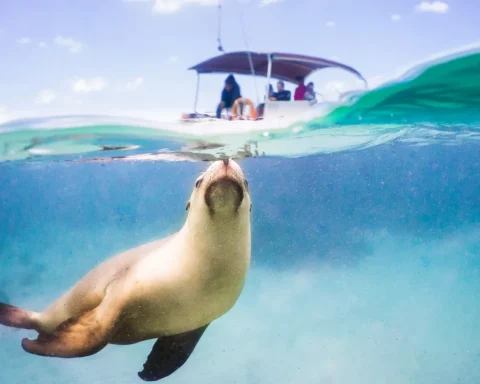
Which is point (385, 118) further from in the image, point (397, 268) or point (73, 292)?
point (397, 268)

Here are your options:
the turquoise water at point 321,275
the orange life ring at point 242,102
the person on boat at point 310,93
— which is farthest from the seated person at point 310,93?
the orange life ring at point 242,102

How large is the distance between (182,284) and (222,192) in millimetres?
1160

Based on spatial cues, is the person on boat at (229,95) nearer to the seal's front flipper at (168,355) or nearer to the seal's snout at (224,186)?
the seal's snout at (224,186)

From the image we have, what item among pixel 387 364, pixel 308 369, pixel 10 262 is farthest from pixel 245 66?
pixel 10 262

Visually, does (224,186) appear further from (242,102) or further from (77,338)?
(242,102)

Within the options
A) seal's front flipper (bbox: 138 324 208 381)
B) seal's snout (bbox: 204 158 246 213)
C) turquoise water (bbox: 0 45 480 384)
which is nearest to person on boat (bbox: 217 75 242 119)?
turquoise water (bbox: 0 45 480 384)

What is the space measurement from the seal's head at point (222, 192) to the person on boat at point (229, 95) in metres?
3.25

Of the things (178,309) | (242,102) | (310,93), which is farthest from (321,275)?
(178,309)

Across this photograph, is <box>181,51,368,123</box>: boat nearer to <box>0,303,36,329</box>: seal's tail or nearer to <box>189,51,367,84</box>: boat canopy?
<box>189,51,367,84</box>: boat canopy

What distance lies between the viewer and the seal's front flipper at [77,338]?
13.9ft

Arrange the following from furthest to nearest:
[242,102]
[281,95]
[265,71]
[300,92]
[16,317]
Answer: [265,71]
[300,92]
[281,95]
[242,102]
[16,317]

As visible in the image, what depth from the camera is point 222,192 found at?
3.99 metres

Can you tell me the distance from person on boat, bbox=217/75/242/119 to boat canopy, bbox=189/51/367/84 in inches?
27.0

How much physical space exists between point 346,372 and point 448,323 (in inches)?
228
